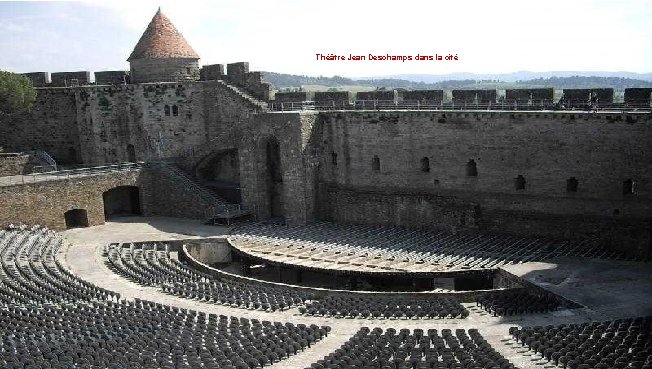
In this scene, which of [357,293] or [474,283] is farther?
[474,283]

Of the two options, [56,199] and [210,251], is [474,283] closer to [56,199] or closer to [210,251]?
[210,251]

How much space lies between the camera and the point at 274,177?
35469 millimetres

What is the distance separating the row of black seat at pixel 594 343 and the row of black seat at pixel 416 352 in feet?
4.14

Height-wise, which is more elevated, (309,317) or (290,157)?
(290,157)

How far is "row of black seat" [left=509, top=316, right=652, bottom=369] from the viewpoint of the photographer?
53.4 ft

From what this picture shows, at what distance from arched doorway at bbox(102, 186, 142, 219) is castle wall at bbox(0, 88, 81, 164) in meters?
5.06

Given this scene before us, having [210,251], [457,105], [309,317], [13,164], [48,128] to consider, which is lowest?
[309,317]

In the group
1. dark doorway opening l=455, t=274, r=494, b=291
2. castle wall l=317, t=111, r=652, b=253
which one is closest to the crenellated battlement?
castle wall l=317, t=111, r=652, b=253

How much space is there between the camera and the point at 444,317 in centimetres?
2111

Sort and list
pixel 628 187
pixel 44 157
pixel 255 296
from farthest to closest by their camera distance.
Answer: pixel 44 157 < pixel 628 187 < pixel 255 296

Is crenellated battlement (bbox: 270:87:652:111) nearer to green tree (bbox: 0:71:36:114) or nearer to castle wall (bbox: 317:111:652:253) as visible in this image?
castle wall (bbox: 317:111:652:253)

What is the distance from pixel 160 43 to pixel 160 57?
917 mm

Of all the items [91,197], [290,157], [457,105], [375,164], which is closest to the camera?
[457,105]

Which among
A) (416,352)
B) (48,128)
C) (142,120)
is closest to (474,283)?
(416,352)
